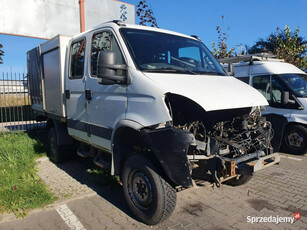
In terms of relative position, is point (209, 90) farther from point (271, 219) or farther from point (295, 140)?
point (295, 140)

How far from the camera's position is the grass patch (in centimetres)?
395

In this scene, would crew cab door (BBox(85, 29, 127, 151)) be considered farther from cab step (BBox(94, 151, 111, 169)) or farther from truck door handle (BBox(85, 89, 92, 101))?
cab step (BBox(94, 151, 111, 169))

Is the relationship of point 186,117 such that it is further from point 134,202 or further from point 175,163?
point 134,202

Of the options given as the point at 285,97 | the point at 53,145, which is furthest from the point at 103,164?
the point at 285,97

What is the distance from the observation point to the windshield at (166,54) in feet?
11.4

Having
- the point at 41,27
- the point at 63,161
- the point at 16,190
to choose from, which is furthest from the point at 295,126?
the point at 41,27

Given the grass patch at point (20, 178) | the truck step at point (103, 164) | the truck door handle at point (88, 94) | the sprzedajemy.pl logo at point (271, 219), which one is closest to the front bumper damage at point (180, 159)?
the sprzedajemy.pl logo at point (271, 219)

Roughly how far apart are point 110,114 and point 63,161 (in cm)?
311

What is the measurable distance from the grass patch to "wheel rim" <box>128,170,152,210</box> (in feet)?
5.02

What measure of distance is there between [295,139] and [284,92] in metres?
1.31

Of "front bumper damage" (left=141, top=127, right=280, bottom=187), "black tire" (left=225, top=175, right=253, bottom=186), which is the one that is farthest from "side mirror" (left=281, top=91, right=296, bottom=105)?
"front bumper damage" (left=141, top=127, right=280, bottom=187)

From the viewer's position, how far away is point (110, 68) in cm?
321

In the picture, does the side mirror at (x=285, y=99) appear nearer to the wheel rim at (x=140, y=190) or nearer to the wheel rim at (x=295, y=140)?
the wheel rim at (x=295, y=140)

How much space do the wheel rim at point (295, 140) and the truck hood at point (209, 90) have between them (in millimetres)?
4008
